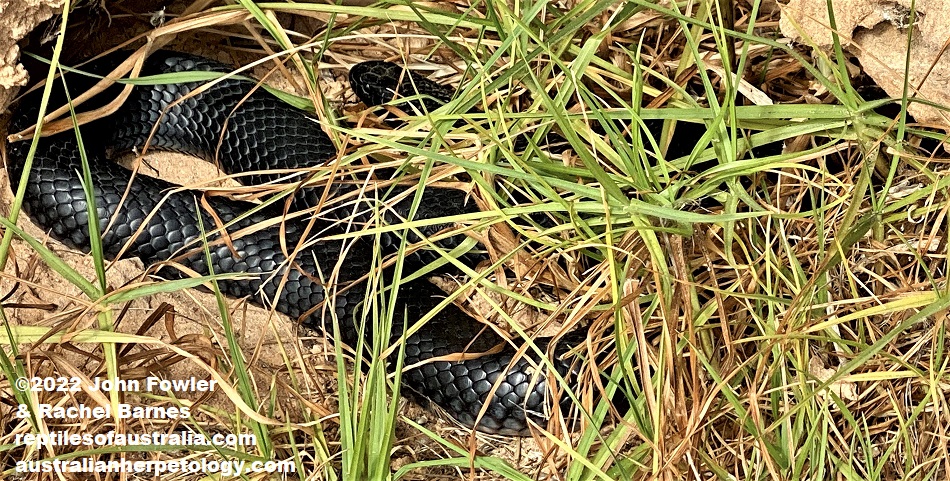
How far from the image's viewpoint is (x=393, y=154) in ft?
8.12

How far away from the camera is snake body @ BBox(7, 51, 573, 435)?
7.50 feet

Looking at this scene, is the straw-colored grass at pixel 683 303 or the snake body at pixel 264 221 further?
the snake body at pixel 264 221

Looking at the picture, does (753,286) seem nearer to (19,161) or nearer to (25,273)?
(25,273)

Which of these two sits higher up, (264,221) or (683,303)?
(264,221)

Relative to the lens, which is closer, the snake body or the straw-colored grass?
the straw-colored grass

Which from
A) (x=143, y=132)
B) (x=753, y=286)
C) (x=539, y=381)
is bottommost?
(x=539, y=381)

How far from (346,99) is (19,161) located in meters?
1.15

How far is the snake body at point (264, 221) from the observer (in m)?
2.29

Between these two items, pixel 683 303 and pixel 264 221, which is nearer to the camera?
pixel 683 303

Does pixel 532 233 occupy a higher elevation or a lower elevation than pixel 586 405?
higher

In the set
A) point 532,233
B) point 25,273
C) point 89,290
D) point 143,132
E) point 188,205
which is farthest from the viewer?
point 143,132

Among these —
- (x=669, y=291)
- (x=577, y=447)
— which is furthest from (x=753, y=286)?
(x=577, y=447)

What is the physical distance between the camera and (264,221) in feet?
7.63

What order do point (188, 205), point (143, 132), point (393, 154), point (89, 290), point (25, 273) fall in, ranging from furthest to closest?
point (143, 132)
point (188, 205)
point (393, 154)
point (25, 273)
point (89, 290)
